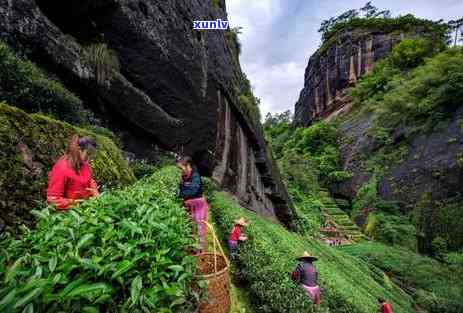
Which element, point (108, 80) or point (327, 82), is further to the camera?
point (327, 82)

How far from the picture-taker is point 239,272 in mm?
6086

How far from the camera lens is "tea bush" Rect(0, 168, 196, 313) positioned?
1.16m

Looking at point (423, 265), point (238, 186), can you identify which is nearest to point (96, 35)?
point (238, 186)

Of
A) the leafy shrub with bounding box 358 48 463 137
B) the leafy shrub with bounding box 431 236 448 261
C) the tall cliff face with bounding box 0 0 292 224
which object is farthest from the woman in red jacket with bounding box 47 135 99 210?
the leafy shrub with bounding box 358 48 463 137

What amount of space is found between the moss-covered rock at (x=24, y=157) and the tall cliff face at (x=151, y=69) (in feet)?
11.3

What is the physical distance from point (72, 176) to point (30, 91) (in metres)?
3.80

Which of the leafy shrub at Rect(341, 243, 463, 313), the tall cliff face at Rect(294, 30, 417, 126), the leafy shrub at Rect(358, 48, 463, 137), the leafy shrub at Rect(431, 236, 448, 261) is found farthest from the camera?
the tall cliff face at Rect(294, 30, 417, 126)

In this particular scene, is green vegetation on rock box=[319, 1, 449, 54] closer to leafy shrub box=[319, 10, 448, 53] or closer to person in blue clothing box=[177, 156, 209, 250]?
leafy shrub box=[319, 10, 448, 53]

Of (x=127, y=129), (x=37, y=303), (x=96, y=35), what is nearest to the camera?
(x=37, y=303)

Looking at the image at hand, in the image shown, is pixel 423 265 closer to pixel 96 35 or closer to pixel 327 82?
pixel 96 35

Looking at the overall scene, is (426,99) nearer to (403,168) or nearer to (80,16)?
(403,168)

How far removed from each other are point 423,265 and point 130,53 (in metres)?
17.7

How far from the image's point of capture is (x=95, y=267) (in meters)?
1.36

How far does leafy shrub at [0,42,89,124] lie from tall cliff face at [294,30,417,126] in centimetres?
4129
